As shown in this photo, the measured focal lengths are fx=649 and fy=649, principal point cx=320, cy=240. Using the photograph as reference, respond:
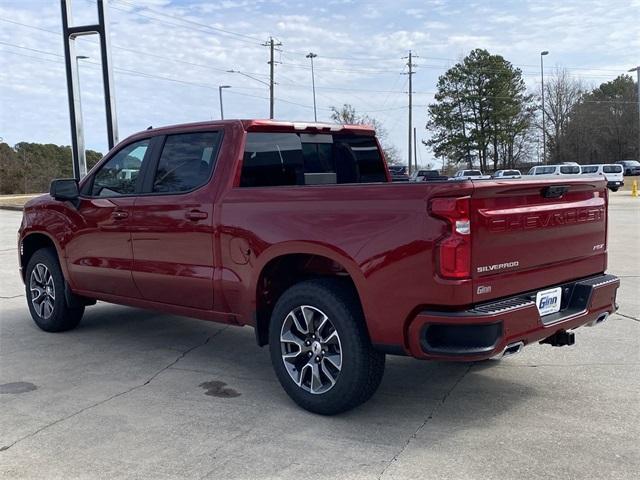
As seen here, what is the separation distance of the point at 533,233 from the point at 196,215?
7.89 ft

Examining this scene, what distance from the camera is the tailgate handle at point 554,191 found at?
156 inches

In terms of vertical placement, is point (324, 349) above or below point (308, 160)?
below

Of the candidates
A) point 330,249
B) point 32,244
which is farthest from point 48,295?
point 330,249

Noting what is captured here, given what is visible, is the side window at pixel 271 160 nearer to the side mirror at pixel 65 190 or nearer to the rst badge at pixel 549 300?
the side mirror at pixel 65 190

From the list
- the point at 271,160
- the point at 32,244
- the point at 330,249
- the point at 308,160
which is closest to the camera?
the point at 330,249

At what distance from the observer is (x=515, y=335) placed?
12.1 ft

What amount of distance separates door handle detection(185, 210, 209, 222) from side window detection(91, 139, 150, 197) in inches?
35.6

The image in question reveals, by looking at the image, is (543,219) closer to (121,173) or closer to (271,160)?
(271,160)

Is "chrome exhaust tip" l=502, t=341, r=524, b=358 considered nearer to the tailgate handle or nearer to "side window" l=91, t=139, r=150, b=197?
the tailgate handle

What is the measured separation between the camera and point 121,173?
5.73 meters

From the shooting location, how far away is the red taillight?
3.48m

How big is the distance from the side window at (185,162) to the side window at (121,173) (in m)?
0.30

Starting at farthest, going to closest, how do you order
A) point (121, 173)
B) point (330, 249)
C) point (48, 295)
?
point (48, 295) → point (121, 173) → point (330, 249)

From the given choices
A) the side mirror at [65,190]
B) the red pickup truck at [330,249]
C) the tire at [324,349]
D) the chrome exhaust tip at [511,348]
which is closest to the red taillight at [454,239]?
the red pickup truck at [330,249]
